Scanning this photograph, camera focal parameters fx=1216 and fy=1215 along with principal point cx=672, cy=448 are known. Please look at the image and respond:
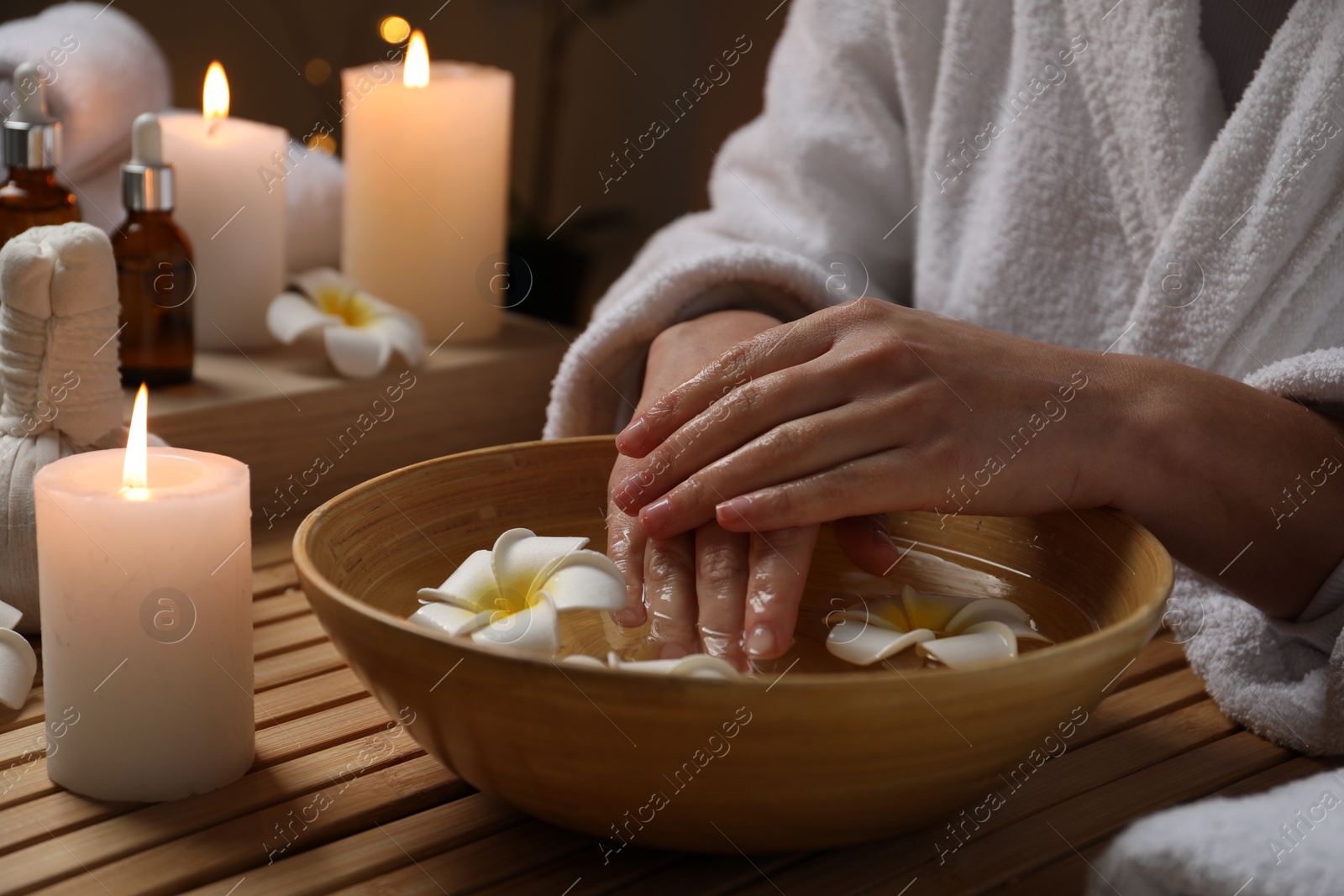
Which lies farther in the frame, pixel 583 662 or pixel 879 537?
pixel 879 537

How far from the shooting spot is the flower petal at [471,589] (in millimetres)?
567

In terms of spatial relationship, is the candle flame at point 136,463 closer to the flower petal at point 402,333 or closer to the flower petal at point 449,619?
the flower petal at point 449,619

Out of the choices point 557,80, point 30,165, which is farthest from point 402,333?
point 557,80

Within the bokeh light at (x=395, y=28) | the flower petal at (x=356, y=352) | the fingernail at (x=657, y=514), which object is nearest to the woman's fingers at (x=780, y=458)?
the fingernail at (x=657, y=514)

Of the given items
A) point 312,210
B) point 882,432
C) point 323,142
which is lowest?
point 323,142

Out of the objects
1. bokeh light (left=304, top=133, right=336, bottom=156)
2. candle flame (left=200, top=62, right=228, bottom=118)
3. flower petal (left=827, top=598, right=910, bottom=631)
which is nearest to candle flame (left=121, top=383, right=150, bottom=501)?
flower petal (left=827, top=598, right=910, bottom=631)

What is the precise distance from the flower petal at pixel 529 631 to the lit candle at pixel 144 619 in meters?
0.12

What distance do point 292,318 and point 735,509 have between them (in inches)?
21.4

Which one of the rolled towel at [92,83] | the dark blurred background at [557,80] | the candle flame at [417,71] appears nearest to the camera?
the rolled towel at [92,83]

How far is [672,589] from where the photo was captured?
0.63 m

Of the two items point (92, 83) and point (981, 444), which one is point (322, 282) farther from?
point (981, 444)

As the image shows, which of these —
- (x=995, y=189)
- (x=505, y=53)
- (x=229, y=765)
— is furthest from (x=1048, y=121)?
(x=505, y=53)

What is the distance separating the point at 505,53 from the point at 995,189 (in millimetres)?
989

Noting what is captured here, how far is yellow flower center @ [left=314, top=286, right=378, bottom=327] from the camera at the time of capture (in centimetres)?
104
